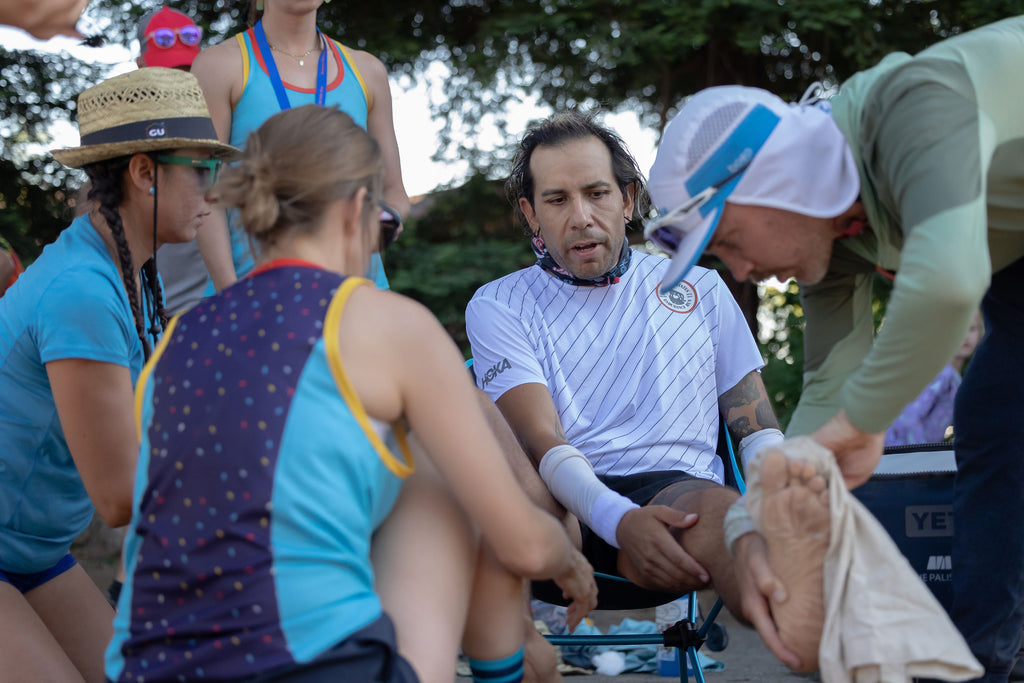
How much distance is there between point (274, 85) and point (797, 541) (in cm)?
201

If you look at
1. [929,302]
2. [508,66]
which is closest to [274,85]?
[929,302]

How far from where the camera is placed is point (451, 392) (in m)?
1.50

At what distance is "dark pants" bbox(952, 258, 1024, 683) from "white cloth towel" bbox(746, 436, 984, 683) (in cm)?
88

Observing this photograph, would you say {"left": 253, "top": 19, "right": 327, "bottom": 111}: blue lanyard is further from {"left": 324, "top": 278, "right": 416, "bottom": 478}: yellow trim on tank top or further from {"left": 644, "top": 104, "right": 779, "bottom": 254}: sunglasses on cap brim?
{"left": 324, "top": 278, "right": 416, "bottom": 478}: yellow trim on tank top

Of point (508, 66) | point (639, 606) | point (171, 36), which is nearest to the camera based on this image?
point (639, 606)

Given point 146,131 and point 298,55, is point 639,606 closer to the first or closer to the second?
point 146,131

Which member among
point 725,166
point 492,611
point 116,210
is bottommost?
point 492,611

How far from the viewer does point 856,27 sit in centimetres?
489

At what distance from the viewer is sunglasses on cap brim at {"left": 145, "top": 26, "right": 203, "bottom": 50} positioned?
3.21m

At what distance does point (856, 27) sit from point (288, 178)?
4104 millimetres

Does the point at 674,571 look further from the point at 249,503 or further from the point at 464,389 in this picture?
the point at 249,503

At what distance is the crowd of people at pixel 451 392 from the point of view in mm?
1416

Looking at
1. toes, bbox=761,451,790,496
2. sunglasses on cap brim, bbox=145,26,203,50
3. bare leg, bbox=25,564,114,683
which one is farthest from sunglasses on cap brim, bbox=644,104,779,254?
sunglasses on cap brim, bbox=145,26,203,50

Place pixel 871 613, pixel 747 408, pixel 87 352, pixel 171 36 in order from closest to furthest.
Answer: pixel 871 613, pixel 87 352, pixel 747 408, pixel 171 36
